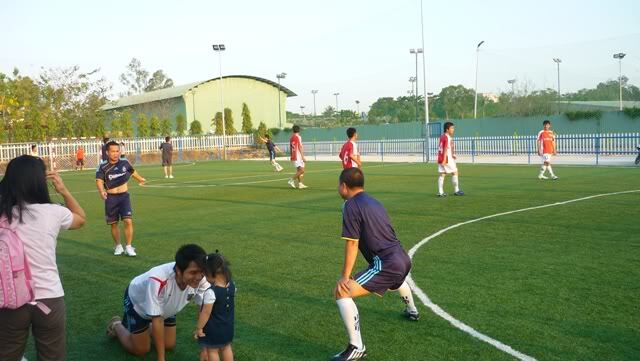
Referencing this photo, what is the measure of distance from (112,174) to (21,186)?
21.9 ft

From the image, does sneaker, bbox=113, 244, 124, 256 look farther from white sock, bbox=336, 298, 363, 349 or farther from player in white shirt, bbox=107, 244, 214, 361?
white sock, bbox=336, 298, 363, 349

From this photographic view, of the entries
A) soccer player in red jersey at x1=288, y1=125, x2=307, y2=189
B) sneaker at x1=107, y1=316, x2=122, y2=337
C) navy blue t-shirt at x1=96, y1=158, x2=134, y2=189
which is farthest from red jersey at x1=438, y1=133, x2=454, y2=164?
sneaker at x1=107, y1=316, x2=122, y2=337

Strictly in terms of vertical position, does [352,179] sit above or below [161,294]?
above

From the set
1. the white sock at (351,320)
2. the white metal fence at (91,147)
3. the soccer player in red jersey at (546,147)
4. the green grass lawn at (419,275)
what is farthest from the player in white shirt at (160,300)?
the white metal fence at (91,147)

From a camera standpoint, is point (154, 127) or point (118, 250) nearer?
point (118, 250)

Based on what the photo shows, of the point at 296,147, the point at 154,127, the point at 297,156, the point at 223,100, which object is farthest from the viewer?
the point at 223,100

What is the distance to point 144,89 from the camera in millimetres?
103375

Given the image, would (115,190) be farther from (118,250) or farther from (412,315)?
(412,315)

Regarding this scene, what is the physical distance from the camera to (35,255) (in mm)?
3895

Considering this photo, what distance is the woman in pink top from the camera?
3.80 meters

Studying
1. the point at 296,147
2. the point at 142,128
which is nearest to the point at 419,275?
the point at 296,147

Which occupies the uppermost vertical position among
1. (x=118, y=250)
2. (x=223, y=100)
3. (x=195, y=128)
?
(x=223, y=100)

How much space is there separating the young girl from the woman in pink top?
1.18 m

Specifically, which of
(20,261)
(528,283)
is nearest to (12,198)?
(20,261)
